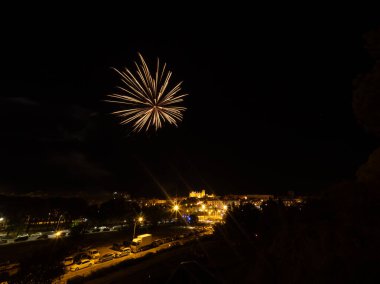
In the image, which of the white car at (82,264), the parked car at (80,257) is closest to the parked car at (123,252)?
the parked car at (80,257)

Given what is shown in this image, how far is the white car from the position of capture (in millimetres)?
26367

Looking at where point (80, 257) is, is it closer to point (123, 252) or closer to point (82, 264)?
point (82, 264)

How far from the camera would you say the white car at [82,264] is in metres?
26.4

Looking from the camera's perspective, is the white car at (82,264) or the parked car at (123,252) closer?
the white car at (82,264)

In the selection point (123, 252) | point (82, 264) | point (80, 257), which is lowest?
point (82, 264)

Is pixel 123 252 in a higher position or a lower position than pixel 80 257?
lower

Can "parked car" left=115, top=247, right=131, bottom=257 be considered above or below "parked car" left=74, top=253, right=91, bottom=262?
below

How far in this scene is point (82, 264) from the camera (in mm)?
28312

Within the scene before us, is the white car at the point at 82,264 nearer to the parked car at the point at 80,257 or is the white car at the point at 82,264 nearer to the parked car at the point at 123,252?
the parked car at the point at 80,257

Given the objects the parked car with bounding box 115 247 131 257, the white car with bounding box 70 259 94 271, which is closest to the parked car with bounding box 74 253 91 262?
the white car with bounding box 70 259 94 271

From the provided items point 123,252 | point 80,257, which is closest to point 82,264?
point 80,257

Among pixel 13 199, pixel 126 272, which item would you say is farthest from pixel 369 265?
pixel 13 199

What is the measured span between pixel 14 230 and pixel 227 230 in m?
58.0

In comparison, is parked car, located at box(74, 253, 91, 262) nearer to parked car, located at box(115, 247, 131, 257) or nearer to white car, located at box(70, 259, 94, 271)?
white car, located at box(70, 259, 94, 271)
